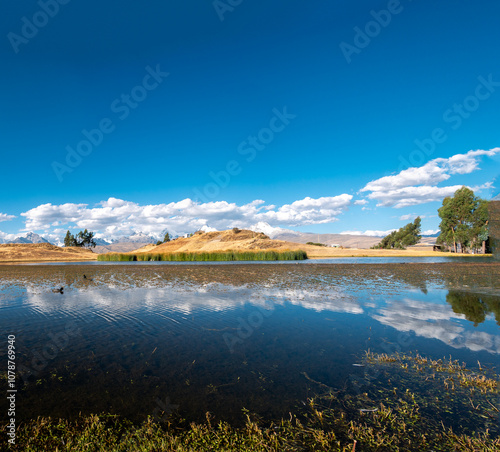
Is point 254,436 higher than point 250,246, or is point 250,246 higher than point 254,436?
point 250,246

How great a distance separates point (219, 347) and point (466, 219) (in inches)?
3818

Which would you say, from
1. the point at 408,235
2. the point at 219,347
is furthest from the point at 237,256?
the point at 408,235

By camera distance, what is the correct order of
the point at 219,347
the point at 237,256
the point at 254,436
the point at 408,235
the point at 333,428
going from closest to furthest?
1. the point at 254,436
2. the point at 333,428
3. the point at 219,347
4. the point at 237,256
5. the point at 408,235

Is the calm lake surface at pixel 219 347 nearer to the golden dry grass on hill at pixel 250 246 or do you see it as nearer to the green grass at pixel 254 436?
the green grass at pixel 254 436

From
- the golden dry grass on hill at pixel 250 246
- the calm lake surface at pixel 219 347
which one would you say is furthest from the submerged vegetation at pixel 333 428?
the golden dry grass on hill at pixel 250 246

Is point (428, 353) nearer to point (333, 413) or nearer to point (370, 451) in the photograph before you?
point (333, 413)

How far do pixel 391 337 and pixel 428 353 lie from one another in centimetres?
150

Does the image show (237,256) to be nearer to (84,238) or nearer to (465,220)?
(465,220)

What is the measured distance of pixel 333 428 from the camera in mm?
4715

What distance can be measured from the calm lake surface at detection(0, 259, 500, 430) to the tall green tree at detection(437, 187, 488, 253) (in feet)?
261

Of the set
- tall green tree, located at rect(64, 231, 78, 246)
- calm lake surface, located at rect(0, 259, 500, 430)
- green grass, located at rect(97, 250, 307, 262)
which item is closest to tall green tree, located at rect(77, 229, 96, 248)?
tall green tree, located at rect(64, 231, 78, 246)

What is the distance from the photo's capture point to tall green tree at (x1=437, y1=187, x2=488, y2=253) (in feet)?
258

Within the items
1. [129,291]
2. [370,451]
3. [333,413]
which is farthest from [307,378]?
[129,291]

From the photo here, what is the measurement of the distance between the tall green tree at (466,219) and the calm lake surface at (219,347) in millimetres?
79431
